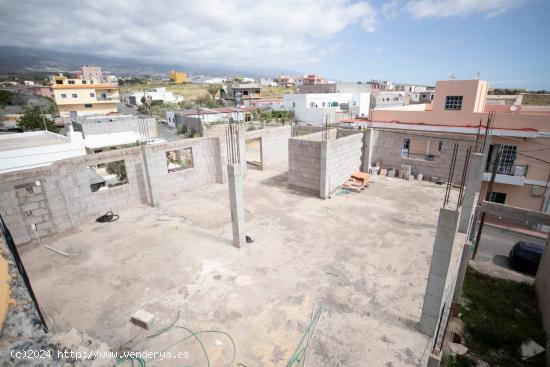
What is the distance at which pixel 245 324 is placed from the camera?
7.06 metres

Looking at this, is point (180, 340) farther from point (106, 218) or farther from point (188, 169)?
point (188, 169)

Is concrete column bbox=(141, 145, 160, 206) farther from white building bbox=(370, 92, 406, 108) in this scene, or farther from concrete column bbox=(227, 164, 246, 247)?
white building bbox=(370, 92, 406, 108)

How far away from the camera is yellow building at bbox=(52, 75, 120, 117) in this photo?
49.1 metres

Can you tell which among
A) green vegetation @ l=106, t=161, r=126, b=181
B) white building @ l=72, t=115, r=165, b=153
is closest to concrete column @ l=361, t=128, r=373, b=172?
white building @ l=72, t=115, r=165, b=153

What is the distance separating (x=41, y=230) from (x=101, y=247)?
2.65m

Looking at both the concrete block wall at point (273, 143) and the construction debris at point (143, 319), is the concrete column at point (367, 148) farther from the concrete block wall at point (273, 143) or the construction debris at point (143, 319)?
the construction debris at point (143, 319)

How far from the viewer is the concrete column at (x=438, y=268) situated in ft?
19.7

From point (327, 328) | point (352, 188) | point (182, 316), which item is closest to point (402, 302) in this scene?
point (327, 328)

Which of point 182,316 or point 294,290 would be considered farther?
point 294,290

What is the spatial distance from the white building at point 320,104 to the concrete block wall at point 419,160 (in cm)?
1840

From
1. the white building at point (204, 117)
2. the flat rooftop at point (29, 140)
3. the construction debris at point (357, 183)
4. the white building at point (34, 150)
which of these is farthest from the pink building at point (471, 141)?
the white building at point (204, 117)

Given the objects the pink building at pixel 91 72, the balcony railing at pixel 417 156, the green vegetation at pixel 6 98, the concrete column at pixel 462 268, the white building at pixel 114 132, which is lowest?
the concrete column at pixel 462 268

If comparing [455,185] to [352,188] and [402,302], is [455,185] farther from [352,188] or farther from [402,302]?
[402,302]

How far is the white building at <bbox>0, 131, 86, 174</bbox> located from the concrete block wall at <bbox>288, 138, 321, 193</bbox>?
49.1ft
